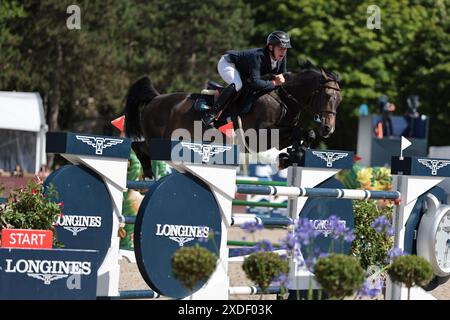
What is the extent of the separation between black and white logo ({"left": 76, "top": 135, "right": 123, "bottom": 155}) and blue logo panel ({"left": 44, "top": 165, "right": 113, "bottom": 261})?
18cm

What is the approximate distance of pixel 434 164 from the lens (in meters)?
5.61

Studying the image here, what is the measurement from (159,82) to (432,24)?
8.18 meters

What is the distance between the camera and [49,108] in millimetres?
25859

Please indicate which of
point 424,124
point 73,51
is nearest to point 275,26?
point 73,51

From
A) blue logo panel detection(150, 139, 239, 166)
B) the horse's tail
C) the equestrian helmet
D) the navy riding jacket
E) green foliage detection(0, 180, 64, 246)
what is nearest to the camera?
blue logo panel detection(150, 139, 239, 166)

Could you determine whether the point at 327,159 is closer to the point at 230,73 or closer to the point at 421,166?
the point at 421,166

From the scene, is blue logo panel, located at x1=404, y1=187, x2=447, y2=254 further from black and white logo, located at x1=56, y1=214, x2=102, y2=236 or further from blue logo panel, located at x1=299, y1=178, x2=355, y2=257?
black and white logo, located at x1=56, y1=214, x2=102, y2=236

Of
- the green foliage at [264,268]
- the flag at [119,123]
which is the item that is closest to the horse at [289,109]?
the flag at [119,123]

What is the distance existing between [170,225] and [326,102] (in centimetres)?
332

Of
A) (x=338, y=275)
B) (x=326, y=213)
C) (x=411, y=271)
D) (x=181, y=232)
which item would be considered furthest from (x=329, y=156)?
Answer: (x=338, y=275)

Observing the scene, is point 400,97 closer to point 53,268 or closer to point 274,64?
point 274,64

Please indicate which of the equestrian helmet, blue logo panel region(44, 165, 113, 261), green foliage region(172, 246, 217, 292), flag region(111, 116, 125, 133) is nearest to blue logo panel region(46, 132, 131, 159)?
blue logo panel region(44, 165, 113, 261)

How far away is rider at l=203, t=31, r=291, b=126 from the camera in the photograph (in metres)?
7.54

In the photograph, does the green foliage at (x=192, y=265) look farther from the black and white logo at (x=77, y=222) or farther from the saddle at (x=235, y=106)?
the saddle at (x=235, y=106)
